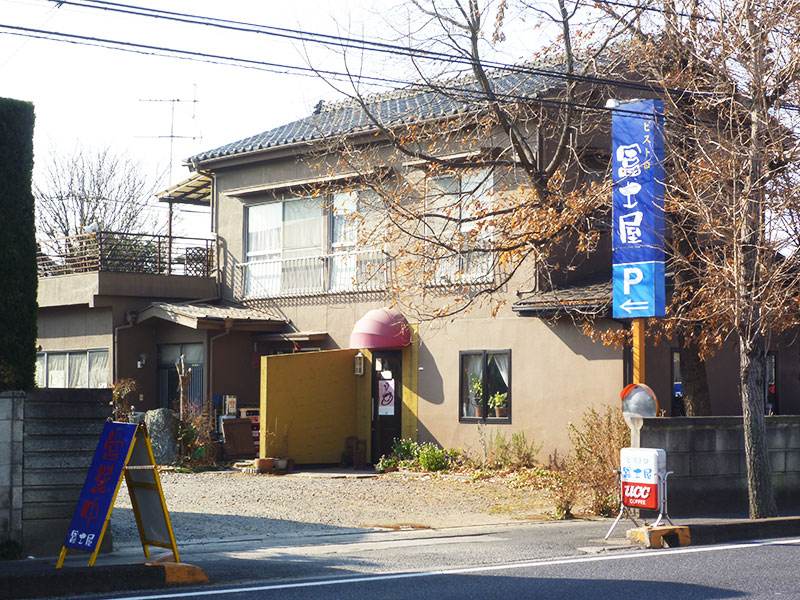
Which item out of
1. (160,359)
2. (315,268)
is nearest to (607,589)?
(315,268)

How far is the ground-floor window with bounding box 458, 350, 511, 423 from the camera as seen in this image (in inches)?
761

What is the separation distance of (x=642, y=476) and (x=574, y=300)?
6452mm

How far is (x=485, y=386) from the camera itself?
1964cm

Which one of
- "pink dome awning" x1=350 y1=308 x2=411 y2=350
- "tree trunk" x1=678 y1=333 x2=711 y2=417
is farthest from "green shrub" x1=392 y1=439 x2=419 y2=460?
"tree trunk" x1=678 y1=333 x2=711 y2=417

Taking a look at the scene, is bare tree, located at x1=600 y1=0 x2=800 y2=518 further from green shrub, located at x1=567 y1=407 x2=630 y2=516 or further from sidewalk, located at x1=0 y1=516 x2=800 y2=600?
sidewalk, located at x1=0 y1=516 x2=800 y2=600

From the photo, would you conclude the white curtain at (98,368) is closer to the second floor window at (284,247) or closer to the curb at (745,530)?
the second floor window at (284,247)

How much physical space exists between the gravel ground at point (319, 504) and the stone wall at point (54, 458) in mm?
1273

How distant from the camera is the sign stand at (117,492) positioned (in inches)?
366

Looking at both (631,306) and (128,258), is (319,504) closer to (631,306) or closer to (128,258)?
(631,306)

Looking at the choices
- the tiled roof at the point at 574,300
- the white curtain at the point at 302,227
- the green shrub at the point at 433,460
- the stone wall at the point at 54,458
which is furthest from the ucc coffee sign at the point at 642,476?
the white curtain at the point at 302,227

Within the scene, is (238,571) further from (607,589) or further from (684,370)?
(684,370)

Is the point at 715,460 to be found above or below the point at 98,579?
above

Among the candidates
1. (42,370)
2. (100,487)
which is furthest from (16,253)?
(42,370)

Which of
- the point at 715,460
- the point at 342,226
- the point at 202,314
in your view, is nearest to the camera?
the point at 715,460
